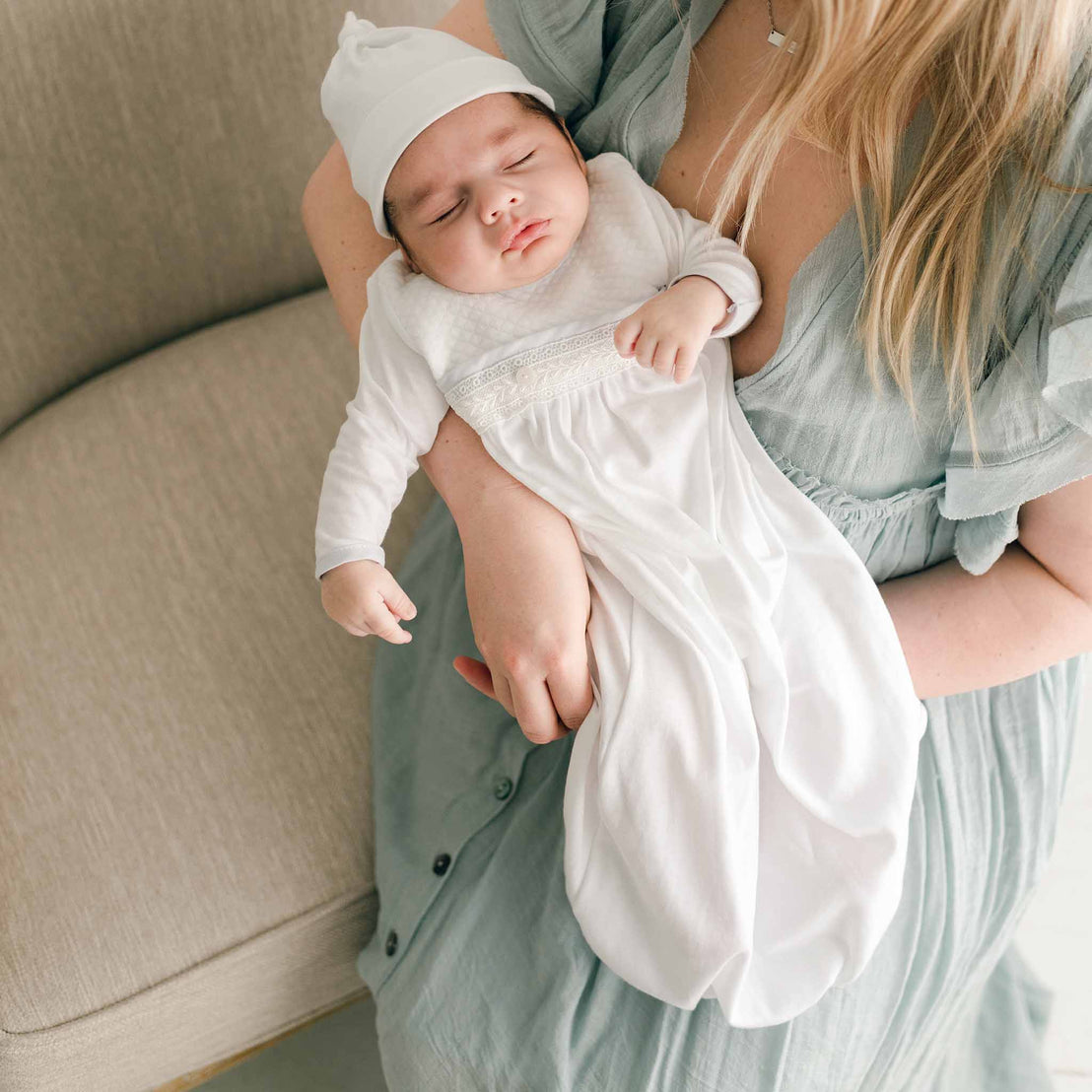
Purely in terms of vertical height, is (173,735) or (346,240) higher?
(346,240)

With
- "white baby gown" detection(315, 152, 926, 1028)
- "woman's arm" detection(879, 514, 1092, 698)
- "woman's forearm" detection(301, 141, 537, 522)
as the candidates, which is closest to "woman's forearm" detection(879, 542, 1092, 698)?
"woman's arm" detection(879, 514, 1092, 698)

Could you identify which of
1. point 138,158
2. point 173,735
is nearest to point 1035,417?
point 173,735

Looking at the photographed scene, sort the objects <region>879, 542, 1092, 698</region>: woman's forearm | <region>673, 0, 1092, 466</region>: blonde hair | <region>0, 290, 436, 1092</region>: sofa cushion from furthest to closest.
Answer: <region>0, 290, 436, 1092</region>: sofa cushion → <region>879, 542, 1092, 698</region>: woman's forearm → <region>673, 0, 1092, 466</region>: blonde hair

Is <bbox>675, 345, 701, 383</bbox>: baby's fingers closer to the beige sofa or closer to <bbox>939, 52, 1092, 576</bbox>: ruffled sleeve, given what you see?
<bbox>939, 52, 1092, 576</bbox>: ruffled sleeve

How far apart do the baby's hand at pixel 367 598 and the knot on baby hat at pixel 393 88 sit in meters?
0.28

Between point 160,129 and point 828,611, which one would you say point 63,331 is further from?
point 828,611

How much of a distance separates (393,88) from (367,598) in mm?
382

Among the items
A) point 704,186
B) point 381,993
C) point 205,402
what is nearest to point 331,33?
point 205,402

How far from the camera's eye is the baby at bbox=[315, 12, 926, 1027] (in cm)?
65

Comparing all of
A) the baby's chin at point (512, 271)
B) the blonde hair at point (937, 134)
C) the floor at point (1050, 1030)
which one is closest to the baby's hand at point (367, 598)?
the baby's chin at point (512, 271)

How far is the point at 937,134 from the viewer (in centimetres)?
59

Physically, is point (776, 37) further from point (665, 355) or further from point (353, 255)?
point (353, 255)

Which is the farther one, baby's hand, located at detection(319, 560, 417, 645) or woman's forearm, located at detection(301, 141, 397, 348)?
woman's forearm, located at detection(301, 141, 397, 348)

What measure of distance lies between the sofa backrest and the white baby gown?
0.52 meters
